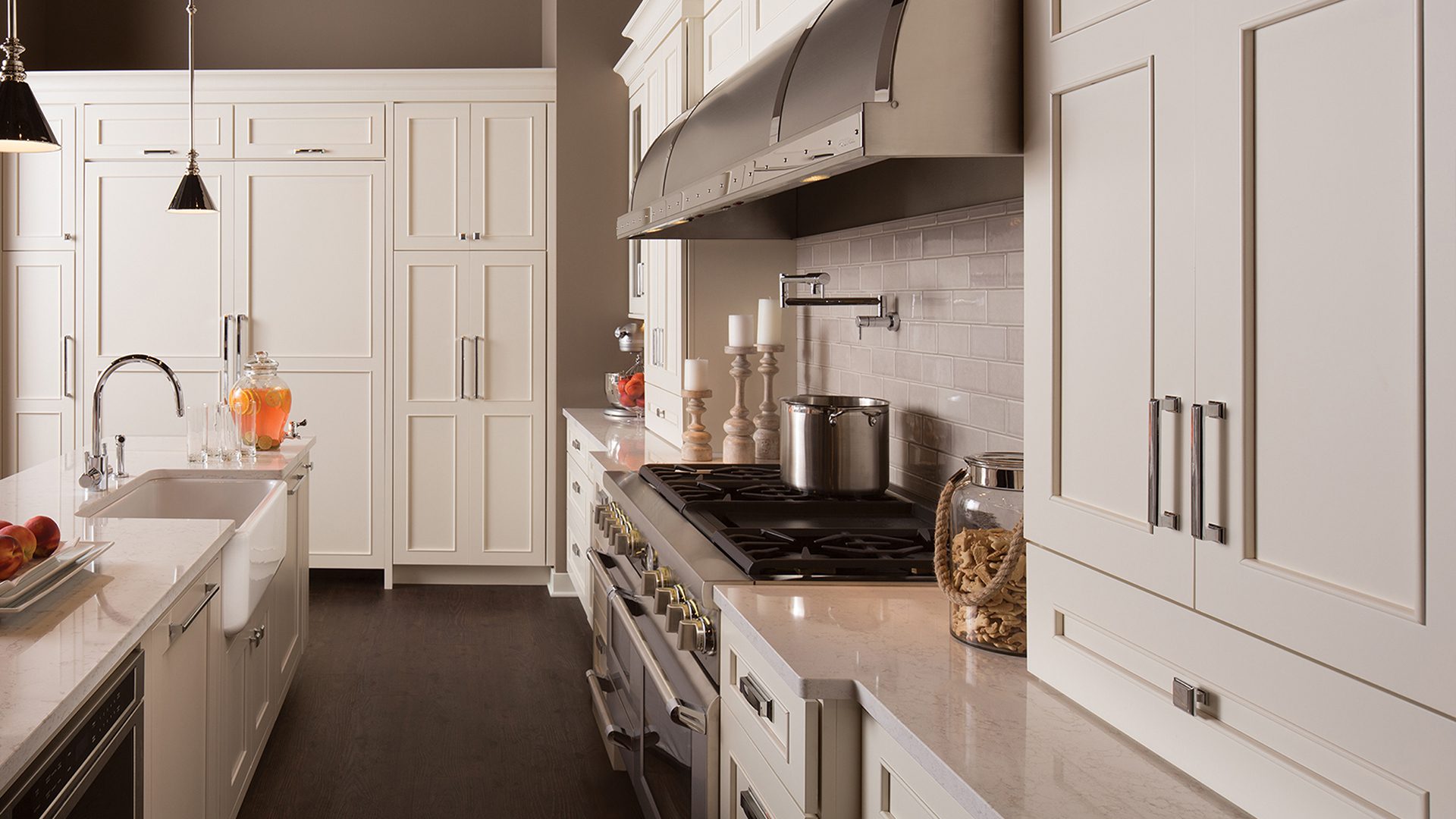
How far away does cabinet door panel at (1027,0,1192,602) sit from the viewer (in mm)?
1131

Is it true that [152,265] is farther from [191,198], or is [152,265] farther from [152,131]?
[191,198]

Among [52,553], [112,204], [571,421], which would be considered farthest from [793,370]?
[112,204]

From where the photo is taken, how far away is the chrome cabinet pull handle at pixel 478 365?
5473 millimetres

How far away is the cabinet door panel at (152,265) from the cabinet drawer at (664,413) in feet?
7.48

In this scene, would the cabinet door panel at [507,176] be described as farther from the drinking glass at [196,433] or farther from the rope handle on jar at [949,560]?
the rope handle on jar at [949,560]

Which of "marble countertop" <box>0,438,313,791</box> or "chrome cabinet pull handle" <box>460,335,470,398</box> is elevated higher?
"chrome cabinet pull handle" <box>460,335,470,398</box>

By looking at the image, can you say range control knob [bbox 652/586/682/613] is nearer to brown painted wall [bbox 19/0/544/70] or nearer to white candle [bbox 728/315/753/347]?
white candle [bbox 728/315/753/347]

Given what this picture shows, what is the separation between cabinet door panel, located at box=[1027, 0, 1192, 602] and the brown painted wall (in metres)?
5.21

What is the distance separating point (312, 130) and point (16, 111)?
2958 millimetres

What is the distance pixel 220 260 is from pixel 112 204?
54 centimetres

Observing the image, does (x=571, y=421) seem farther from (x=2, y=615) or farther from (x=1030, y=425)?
(x=1030, y=425)

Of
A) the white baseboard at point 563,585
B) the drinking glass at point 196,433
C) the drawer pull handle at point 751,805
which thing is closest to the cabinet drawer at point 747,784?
the drawer pull handle at point 751,805

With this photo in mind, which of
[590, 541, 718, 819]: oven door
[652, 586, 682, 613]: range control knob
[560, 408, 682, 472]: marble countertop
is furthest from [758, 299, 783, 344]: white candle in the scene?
[652, 586, 682, 613]: range control knob

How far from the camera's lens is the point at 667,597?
7.25 feet
